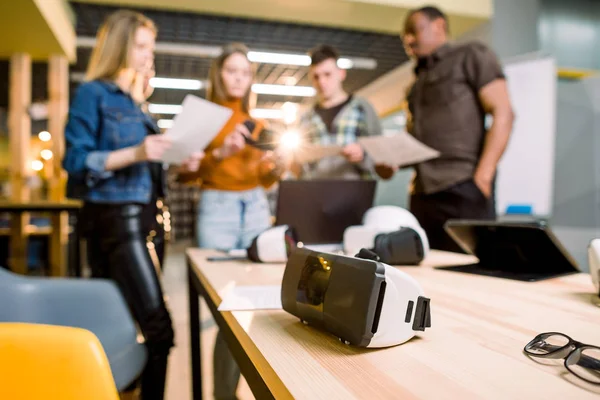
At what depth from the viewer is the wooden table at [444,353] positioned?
430mm

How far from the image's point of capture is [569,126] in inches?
153

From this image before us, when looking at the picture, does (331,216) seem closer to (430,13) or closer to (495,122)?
(495,122)

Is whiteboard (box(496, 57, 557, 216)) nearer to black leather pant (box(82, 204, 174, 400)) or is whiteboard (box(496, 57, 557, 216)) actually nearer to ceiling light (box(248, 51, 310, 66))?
black leather pant (box(82, 204, 174, 400))

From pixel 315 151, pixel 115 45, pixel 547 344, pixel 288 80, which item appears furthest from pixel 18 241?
pixel 288 80

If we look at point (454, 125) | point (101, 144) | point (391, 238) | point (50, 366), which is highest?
point (454, 125)

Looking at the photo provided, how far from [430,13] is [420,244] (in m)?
1.46

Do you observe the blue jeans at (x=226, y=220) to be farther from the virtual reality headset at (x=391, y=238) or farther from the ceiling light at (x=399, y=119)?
the ceiling light at (x=399, y=119)

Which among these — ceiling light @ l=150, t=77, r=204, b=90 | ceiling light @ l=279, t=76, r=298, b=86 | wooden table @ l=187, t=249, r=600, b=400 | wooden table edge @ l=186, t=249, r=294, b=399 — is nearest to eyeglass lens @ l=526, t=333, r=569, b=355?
wooden table @ l=187, t=249, r=600, b=400

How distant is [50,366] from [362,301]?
15.1 inches

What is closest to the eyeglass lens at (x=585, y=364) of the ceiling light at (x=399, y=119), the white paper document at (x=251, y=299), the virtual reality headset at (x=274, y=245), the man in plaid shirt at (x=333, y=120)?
the white paper document at (x=251, y=299)

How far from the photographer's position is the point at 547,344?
52 cm

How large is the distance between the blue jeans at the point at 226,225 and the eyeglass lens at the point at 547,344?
1225mm

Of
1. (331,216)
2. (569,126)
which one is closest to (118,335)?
(331,216)

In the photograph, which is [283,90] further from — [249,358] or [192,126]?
[249,358]
